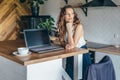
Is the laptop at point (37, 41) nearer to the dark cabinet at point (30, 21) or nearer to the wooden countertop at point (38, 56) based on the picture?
the wooden countertop at point (38, 56)

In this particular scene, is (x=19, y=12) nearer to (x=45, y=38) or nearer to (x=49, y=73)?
(x=45, y=38)

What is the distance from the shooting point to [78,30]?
2338mm

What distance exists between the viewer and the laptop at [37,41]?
6.81 ft

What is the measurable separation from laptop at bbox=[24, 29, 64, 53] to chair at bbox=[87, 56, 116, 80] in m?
0.57

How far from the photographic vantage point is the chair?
1.51 metres

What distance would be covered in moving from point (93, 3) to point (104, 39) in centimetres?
60

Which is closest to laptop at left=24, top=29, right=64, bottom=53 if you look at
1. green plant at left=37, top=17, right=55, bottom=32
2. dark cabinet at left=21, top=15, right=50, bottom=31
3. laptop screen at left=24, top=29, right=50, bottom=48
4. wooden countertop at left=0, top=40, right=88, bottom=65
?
laptop screen at left=24, top=29, right=50, bottom=48

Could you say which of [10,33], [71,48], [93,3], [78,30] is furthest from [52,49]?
[10,33]

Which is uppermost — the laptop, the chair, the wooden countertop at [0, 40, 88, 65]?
the laptop

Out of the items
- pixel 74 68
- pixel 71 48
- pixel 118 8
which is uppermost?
pixel 118 8

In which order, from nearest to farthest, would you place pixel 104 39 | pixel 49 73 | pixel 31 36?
pixel 49 73, pixel 31 36, pixel 104 39

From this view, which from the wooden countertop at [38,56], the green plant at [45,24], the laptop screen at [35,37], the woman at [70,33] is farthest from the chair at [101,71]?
the green plant at [45,24]

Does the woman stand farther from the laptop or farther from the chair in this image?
the chair

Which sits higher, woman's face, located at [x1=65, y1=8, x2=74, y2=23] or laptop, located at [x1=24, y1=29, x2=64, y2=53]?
woman's face, located at [x1=65, y1=8, x2=74, y2=23]
